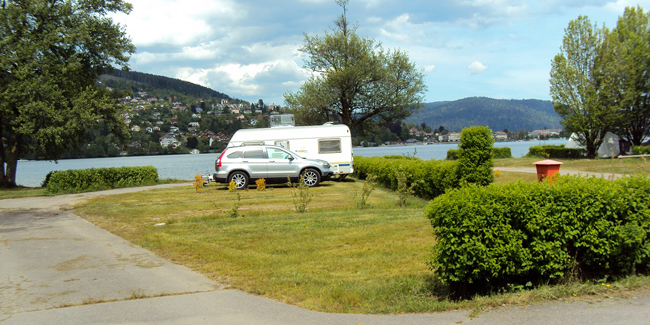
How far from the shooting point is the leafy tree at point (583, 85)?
35781mm

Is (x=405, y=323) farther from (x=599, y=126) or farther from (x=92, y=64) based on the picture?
(x=599, y=126)

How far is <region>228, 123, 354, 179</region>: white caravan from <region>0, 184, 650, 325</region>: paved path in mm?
13457

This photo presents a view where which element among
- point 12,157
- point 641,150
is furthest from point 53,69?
point 641,150

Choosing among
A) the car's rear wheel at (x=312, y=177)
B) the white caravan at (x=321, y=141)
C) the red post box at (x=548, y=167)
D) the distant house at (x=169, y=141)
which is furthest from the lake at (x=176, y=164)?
the red post box at (x=548, y=167)

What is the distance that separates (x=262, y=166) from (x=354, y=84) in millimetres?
17653

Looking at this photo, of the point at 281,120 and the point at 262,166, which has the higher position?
the point at 281,120

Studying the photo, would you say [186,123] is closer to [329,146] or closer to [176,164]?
[176,164]

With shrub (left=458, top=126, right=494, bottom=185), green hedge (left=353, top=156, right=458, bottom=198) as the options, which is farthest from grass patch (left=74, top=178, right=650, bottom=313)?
shrub (left=458, top=126, right=494, bottom=185)

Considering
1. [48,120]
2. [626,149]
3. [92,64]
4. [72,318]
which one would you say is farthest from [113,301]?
[626,149]

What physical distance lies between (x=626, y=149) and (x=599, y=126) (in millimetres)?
6414

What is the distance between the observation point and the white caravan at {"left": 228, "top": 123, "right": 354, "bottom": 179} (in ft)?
69.4

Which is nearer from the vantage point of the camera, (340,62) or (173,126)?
(340,62)

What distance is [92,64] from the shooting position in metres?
25.6

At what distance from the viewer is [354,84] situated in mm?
34438
